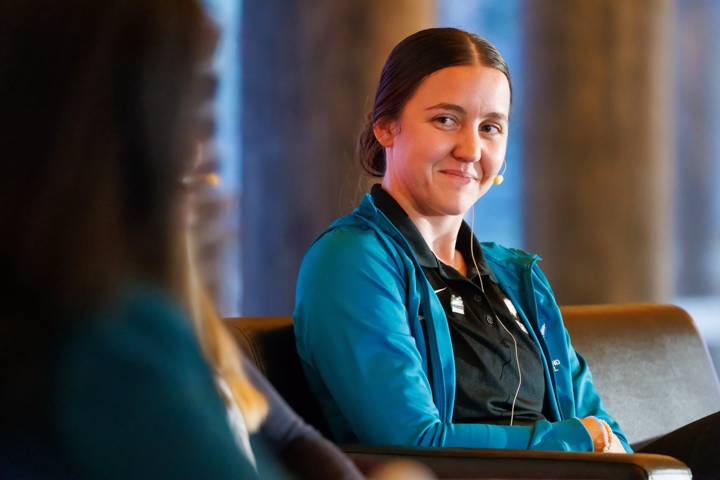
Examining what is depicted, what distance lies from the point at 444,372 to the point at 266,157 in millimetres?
2626

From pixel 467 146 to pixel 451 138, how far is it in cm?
4

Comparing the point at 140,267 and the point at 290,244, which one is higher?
the point at 140,267

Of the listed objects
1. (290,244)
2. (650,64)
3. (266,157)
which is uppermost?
(650,64)

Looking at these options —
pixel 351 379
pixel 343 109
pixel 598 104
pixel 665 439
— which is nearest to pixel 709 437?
pixel 665 439

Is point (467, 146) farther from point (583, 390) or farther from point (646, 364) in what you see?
point (646, 364)

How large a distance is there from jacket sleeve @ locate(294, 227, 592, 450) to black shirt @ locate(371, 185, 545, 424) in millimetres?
120

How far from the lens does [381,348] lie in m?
2.21

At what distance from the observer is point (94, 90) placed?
848mm

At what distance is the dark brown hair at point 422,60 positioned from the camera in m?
2.48

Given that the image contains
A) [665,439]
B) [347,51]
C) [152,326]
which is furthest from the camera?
[347,51]

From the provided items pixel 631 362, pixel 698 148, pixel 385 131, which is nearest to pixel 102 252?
pixel 385 131

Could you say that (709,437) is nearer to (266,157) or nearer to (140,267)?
(140,267)

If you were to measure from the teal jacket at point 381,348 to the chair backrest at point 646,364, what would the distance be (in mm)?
709

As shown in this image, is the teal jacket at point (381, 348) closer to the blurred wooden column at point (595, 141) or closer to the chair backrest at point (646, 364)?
the chair backrest at point (646, 364)
